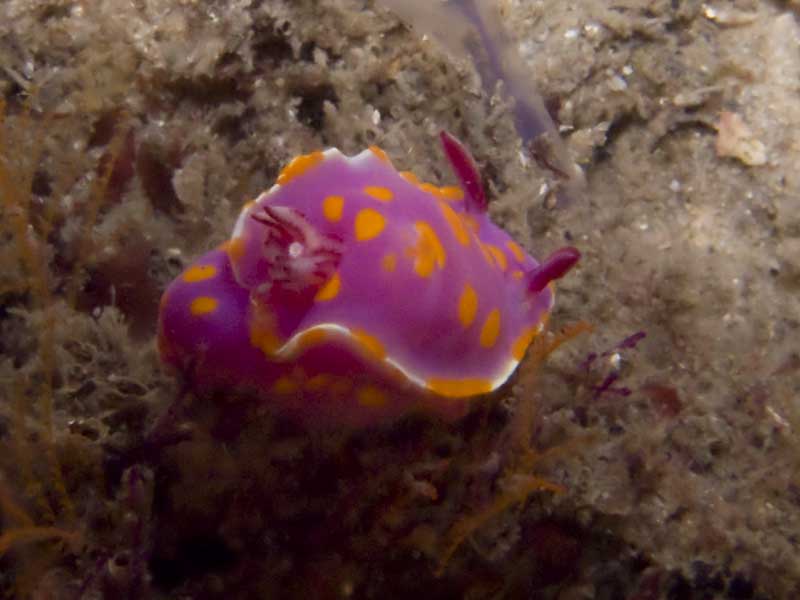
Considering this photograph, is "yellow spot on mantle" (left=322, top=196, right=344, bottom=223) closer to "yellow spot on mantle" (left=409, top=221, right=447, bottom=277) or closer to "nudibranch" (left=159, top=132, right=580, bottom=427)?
"nudibranch" (left=159, top=132, right=580, bottom=427)

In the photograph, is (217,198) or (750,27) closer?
(217,198)

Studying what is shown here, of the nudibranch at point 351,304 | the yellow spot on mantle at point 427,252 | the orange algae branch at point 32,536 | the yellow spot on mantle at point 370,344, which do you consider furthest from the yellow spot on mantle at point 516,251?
the orange algae branch at point 32,536

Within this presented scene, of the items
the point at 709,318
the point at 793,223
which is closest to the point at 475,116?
the point at 709,318

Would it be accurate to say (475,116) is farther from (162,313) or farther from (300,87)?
(162,313)

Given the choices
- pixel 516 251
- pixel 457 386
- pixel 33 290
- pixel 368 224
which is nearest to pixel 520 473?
pixel 457 386

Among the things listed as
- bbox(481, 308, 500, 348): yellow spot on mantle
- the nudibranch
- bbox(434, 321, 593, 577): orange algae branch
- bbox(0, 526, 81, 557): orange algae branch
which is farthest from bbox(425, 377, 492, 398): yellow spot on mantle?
bbox(0, 526, 81, 557): orange algae branch

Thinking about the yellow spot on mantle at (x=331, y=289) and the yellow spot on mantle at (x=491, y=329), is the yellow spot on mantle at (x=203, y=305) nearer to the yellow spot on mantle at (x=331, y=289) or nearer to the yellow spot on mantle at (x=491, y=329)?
the yellow spot on mantle at (x=331, y=289)
